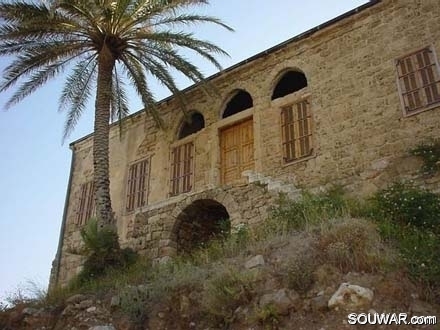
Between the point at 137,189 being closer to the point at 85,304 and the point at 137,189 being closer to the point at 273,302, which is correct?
the point at 85,304

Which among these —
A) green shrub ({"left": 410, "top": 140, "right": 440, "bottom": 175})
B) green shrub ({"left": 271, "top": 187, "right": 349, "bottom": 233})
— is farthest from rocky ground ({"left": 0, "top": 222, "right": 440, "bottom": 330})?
green shrub ({"left": 410, "top": 140, "right": 440, "bottom": 175})

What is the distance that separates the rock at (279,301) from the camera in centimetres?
531

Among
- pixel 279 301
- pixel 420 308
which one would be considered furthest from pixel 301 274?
pixel 420 308

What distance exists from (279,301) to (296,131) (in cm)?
626

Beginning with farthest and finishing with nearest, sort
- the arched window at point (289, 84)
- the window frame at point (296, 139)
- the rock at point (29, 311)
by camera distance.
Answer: the arched window at point (289, 84) → the window frame at point (296, 139) → the rock at point (29, 311)

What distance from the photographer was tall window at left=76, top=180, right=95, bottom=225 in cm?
1481

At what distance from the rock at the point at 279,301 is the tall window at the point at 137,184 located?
8.26 m

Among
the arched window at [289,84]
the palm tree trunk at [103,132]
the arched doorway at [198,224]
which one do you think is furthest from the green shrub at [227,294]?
the arched window at [289,84]

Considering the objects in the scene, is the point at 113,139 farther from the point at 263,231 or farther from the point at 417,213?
the point at 417,213

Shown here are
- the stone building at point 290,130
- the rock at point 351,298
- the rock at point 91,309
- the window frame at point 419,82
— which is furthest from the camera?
the stone building at point 290,130

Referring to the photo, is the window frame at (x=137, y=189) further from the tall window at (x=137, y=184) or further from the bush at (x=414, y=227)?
the bush at (x=414, y=227)

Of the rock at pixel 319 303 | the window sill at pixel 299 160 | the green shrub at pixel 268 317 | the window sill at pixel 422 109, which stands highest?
the window sill at pixel 422 109

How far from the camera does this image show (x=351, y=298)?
4984 mm

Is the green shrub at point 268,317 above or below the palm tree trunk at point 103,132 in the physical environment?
below
